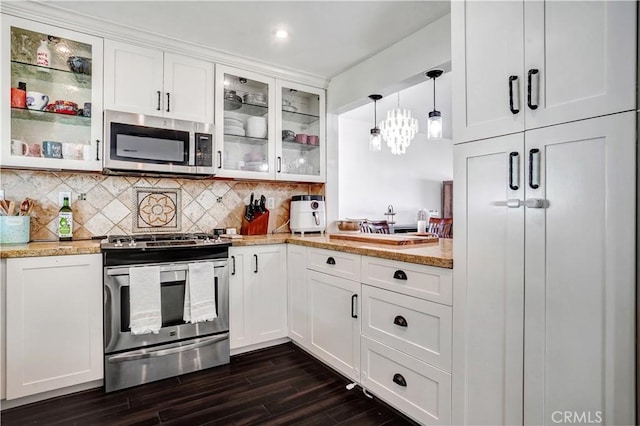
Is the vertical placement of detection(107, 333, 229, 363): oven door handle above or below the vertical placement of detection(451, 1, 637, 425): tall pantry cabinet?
below

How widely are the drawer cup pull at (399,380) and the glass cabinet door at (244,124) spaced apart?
1910mm

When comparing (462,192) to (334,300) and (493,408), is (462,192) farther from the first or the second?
(334,300)

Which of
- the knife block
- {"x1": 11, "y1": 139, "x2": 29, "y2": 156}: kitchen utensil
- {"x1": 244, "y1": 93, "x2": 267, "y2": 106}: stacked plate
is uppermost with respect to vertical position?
{"x1": 244, "y1": 93, "x2": 267, "y2": 106}: stacked plate

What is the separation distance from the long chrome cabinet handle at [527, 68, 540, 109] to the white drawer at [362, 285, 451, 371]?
3.01ft

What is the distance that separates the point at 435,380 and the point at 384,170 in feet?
15.1

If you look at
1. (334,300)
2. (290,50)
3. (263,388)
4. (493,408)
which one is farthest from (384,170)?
(493,408)

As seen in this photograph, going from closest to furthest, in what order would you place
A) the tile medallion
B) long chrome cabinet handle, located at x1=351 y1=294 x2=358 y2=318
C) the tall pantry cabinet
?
1. the tall pantry cabinet
2. long chrome cabinet handle, located at x1=351 y1=294 x2=358 y2=318
3. the tile medallion

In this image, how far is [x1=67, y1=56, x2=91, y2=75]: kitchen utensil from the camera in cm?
239

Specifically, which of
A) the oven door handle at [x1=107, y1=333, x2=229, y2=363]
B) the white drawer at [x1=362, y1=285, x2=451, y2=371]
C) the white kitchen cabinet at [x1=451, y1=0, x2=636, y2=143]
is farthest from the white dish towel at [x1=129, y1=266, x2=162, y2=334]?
the white kitchen cabinet at [x1=451, y1=0, x2=636, y2=143]

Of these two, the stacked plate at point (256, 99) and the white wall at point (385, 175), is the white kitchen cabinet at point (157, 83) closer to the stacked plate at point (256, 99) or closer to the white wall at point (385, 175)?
the stacked plate at point (256, 99)

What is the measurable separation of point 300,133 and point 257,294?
1.56 m

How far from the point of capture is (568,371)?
123 cm

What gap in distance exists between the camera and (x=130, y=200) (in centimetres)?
277

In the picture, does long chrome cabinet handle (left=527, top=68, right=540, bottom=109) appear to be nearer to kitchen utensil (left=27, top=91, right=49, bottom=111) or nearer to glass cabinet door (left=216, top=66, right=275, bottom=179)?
glass cabinet door (left=216, top=66, right=275, bottom=179)
